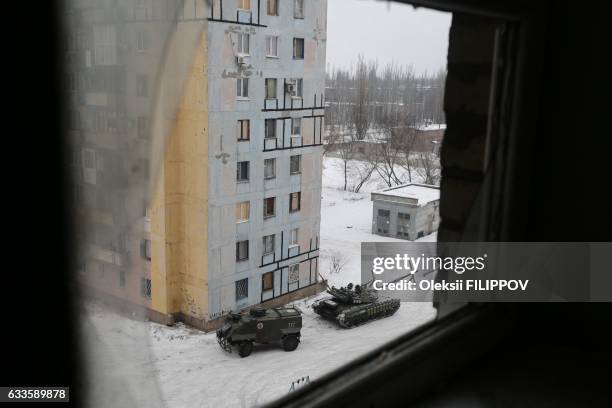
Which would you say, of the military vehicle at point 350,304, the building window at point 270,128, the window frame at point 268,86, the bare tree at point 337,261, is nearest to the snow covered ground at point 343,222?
the bare tree at point 337,261

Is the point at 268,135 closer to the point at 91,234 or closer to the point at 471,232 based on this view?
the point at 471,232

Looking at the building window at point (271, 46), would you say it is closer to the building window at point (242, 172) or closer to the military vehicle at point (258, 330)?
the building window at point (242, 172)

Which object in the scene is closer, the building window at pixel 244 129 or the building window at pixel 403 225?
the building window at pixel 403 225

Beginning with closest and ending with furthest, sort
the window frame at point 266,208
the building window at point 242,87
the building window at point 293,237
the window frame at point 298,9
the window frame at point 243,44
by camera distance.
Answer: the window frame at point 243,44, the building window at point 242,87, the window frame at point 298,9, the window frame at point 266,208, the building window at point 293,237

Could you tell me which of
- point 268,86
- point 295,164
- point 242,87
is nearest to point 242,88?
point 242,87

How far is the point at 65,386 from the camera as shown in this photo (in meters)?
0.46

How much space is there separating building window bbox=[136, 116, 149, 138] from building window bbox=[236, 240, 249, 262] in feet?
7.41

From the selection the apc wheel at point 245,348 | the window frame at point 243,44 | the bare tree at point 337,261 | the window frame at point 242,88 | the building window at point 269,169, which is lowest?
the apc wheel at point 245,348

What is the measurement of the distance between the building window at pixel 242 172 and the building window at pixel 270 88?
0.34 m

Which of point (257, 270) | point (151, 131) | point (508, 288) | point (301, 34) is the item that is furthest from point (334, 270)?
point (151, 131)

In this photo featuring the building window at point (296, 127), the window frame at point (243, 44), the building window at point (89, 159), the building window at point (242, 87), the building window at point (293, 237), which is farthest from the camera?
the building window at point (293, 237)

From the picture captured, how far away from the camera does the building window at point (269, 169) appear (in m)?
2.74

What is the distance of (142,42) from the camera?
1.71ft

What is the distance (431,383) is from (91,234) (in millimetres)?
578
